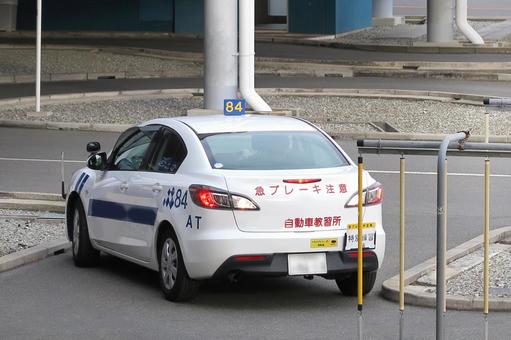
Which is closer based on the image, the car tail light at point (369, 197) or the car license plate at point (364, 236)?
the car license plate at point (364, 236)

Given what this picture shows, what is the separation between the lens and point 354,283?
11.1 metres

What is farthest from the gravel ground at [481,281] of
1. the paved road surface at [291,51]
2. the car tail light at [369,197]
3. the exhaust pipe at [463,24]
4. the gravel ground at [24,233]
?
the exhaust pipe at [463,24]

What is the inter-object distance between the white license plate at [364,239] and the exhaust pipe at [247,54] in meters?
15.4

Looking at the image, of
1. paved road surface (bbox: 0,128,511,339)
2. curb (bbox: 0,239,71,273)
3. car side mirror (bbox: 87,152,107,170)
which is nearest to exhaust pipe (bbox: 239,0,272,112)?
paved road surface (bbox: 0,128,511,339)

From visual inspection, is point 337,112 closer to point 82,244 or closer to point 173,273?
point 82,244

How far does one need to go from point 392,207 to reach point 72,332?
7155 millimetres

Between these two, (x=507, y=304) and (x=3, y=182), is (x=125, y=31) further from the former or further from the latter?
(x=507, y=304)

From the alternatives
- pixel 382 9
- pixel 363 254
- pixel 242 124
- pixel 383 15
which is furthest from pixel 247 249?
pixel 382 9

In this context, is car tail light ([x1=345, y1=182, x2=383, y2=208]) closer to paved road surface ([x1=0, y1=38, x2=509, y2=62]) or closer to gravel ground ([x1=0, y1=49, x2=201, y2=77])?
gravel ground ([x1=0, y1=49, x2=201, y2=77])

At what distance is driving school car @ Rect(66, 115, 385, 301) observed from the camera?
34.2 feet

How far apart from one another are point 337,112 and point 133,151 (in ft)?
53.9

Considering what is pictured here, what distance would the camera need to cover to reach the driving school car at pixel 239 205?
34.2 ft

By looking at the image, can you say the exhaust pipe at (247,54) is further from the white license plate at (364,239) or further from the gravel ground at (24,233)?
the white license plate at (364,239)

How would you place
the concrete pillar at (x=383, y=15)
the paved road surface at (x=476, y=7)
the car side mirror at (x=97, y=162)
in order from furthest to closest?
the paved road surface at (x=476, y=7) → the concrete pillar at (x=383, y=15) → the car side mirror at (x=97, y=162)
